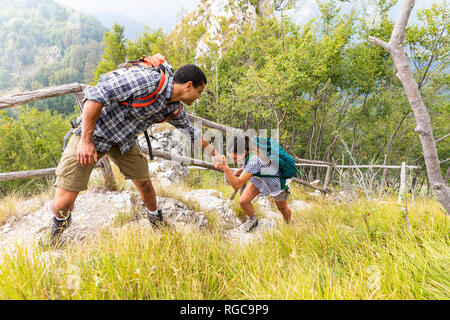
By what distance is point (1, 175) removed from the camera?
8.65ft

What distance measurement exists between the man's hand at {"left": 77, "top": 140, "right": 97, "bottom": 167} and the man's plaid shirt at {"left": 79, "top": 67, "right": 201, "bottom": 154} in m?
0.17

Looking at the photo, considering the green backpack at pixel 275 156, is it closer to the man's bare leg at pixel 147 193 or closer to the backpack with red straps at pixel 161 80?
the backpack with red straps at pixel 161 80

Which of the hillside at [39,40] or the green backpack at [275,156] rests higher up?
the hillside at [39,40]

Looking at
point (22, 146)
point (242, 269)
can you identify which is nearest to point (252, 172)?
point (242, 269)

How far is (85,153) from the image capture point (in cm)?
174

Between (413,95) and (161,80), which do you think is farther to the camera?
(161,80)

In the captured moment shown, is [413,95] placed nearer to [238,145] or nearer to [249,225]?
[238,145]

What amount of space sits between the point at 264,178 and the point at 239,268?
5.73ft

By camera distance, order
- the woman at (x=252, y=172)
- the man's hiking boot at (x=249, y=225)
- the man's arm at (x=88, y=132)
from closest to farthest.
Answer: the man's arm at (x=88, y=132), the woman at (x=252, y=172), the man's hiking boot at (x=249, y=225)

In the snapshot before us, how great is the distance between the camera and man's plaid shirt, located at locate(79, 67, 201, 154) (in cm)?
164

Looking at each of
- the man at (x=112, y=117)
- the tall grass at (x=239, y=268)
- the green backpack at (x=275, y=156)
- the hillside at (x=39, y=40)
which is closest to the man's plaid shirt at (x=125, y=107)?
the man at (x=112, y=117)

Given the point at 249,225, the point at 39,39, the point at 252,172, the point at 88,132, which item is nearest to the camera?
the point at 88,132

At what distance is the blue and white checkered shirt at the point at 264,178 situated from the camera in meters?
2.88
